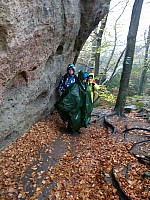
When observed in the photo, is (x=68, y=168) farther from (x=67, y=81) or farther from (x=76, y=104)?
(x=67, y=81)

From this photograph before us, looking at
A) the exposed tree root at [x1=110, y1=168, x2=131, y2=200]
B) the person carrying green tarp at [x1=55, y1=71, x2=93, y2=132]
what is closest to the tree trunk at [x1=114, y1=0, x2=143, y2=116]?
the person carrying green tarp at [x1=55, y1=71, x2=93, y2=132]

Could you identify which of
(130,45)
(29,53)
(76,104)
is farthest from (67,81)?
(130,45)

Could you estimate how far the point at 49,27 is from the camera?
4.77 metres

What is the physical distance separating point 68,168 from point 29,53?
10.1 ft

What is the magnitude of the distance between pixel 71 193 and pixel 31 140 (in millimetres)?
2220

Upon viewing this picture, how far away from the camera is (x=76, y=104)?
630cm

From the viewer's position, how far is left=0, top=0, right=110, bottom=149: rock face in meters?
3.54

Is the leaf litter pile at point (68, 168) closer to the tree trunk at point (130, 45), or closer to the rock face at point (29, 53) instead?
the rock face at point (29, 53)

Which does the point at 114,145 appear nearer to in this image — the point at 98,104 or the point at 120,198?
the point at 120,198

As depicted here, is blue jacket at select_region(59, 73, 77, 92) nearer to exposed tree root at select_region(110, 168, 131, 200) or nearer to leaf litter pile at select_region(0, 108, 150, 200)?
leaf litter pile at select_region(0, 108, 150, 200)

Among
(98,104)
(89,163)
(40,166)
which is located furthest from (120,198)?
(98,104)

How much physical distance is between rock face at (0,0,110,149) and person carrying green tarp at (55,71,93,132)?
0.72m

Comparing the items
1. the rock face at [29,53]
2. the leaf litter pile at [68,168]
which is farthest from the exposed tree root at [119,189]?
the rock face at [29,53]

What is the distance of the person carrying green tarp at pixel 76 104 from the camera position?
20.6 feet
